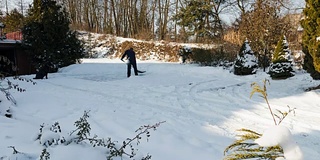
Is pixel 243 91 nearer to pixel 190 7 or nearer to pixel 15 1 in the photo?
pixel 190 7

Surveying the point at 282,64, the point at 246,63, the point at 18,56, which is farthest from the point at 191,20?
the point at 18,56

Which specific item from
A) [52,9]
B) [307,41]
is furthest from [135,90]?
[52,9]

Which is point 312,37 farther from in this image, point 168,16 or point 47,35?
point 168,16

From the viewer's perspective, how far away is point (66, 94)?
7.36 m

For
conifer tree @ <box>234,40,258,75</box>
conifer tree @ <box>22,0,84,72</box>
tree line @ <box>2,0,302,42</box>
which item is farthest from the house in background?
conifer tree @ <box>234,40,258,75</box>

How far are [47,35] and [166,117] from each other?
10.6m

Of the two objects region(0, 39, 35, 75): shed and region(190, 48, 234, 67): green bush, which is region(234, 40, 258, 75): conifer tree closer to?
region(190, 48, 234, 67): green bush

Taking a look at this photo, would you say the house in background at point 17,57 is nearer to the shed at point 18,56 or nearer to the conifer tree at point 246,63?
the shed at point 18,56

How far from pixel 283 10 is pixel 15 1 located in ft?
112

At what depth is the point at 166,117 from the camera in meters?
5.22

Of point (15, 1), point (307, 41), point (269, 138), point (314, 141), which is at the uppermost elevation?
point (15, 1)

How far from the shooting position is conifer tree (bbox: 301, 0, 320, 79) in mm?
6953

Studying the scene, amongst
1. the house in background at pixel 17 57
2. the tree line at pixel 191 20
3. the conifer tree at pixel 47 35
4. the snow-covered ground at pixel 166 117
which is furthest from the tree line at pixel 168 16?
the snow-covered ground at pixel 166 117

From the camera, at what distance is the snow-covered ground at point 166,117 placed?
122 inches
